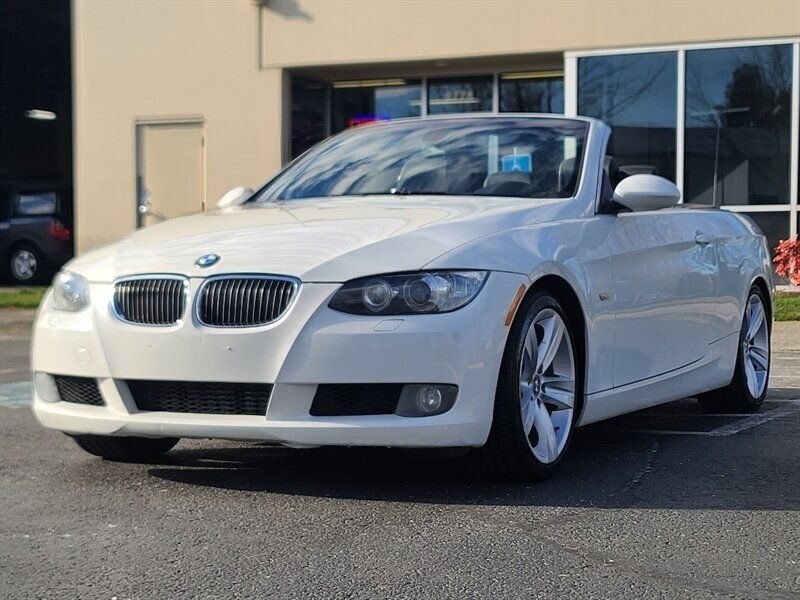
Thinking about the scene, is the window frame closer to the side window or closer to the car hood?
the side window

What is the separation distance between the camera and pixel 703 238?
245 inches

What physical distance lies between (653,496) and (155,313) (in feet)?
6.37

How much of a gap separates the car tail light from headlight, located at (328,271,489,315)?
16561mm

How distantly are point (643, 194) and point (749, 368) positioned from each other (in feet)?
6.27

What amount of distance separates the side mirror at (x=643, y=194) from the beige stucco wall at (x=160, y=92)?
11.5m

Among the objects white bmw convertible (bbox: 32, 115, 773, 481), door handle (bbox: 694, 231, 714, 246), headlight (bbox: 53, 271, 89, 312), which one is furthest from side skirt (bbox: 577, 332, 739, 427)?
headlight (bbox: 53, 271, 89, 312)

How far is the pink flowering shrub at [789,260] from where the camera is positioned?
12.7m

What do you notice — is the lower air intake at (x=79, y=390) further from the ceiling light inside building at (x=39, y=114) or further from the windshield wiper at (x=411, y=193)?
the ceiling light inside building at (x=39, y=114)

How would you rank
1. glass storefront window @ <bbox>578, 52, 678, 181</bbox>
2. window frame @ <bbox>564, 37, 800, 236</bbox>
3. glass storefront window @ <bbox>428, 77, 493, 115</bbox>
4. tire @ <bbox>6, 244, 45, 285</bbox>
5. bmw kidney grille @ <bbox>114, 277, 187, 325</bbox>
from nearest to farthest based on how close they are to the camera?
bmw kidney grille @ <bbox>114, 277, 187, 325</bbox> → window frame @ <bbox>564, 37, 800, 236</bbox> → glass storefront window @ <bbox>578, 52, 678, 181</bbox> → glass storefront window @ <bbox>428, 77, 493, 115</bbox> → tire @ <bbox>6, 244, 45, 285</bbox>

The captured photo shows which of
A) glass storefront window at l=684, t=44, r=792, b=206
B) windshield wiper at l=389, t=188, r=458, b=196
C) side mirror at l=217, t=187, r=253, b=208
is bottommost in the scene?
side mirror at l=217, t=187, r=253, b=208

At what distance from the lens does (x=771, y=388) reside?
8016mm

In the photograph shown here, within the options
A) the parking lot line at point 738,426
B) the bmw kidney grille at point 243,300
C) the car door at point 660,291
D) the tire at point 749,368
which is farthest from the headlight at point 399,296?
the tire at point 749,368

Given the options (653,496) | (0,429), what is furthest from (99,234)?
(653,496)

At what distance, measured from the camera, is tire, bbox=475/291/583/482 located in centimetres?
448
